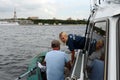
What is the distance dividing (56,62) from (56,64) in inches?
1.6

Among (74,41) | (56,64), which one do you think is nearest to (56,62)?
(56,64)

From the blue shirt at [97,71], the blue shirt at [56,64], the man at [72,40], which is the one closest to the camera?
the blue shirt at [97,71]

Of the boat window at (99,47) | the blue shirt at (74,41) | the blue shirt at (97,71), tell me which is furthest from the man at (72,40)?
the blue shirt at (97,71)

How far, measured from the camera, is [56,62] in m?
6.31

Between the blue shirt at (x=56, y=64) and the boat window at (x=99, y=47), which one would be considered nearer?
the boat window at (x=99, y=47)

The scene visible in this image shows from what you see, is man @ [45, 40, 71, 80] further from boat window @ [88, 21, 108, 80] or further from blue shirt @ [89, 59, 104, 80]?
blue shirt @ [89, 59, 104, 80]

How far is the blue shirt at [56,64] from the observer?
6277 mm

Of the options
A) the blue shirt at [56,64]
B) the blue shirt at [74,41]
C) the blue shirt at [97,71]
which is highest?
the blue shirt at [74,41]

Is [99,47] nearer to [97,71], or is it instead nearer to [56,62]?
[97,71]

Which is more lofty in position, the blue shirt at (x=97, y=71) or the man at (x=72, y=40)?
the man at (x=72, y=40)

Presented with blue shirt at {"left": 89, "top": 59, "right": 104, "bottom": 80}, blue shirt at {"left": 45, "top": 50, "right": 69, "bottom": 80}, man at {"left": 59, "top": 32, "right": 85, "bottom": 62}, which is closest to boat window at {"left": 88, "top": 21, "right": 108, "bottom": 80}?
blue shirt at {"left": 89, "top": 59, "right": 104, "bottom": 80}

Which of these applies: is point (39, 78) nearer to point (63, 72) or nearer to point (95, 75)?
point (63, 72)

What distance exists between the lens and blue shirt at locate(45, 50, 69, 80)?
6.28m

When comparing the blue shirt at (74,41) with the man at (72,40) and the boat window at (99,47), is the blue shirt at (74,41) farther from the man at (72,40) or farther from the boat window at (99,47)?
the boat window at (99,47)
